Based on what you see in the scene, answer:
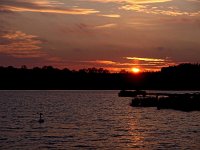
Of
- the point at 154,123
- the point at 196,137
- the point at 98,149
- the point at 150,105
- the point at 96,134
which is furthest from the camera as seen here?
the point at 150,105

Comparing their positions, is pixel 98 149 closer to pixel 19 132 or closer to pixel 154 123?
pixel 19 132

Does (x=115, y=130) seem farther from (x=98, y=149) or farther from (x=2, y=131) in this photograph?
(x=98, y=149)

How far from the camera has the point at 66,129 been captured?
8050 cm

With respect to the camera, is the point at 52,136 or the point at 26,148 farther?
the point at 52,136

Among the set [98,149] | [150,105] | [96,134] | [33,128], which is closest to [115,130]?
[96,134]

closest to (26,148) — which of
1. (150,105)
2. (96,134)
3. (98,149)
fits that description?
(98,149)

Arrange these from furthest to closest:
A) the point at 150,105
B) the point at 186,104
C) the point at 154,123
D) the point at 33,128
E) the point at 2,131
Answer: the point at 150,105, the point at 186,104, the point at 154,123, the point at 33,128, the point at 2,131

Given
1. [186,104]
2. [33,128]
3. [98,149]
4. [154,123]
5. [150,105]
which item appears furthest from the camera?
[150,105]

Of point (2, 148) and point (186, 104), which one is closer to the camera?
point (2, 148)

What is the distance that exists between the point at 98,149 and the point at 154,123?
3979 cm

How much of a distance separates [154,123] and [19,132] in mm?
29981

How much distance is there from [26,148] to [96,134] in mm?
17778

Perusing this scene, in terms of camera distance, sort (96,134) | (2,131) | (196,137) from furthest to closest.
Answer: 1. (2,131)
2. (96,134)
3. (196,137)

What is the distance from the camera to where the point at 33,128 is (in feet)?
273
